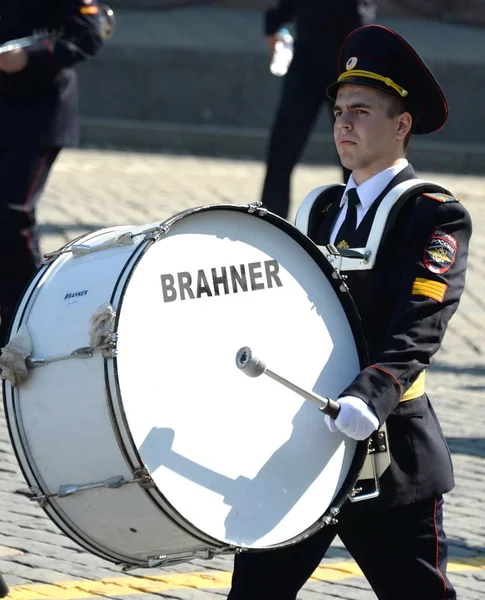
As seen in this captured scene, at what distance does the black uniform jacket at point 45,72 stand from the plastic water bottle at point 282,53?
2456 millimetres

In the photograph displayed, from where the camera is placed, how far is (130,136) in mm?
12086

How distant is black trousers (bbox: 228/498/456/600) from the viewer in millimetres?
3088

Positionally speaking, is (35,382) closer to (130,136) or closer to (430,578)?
(430,578)

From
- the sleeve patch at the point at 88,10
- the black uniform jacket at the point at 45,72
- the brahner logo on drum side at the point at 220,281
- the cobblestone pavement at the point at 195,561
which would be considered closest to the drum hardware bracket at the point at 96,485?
the brahner logo on drum side at the point at 220,281

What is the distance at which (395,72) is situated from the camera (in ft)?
10.4

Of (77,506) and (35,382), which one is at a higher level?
(35,382)

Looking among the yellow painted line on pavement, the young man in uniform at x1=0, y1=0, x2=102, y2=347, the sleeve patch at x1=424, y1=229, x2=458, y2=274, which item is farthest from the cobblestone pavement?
the sleeve patch at x1=424, y1=229, x2=458, y2=274

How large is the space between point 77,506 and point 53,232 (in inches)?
218

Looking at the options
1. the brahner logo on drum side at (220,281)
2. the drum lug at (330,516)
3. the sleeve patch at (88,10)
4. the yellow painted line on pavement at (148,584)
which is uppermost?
the sleeve patch at (88,10)

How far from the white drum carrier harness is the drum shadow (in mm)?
87

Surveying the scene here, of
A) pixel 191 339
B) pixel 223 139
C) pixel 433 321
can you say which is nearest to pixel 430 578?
pixel 433 321

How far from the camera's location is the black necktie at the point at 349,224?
321 cm

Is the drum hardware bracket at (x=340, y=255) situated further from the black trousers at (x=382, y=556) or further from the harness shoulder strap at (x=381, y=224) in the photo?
the black trousers at (x=382, y=556)

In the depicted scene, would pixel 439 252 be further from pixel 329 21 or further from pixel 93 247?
pixel 329 21
